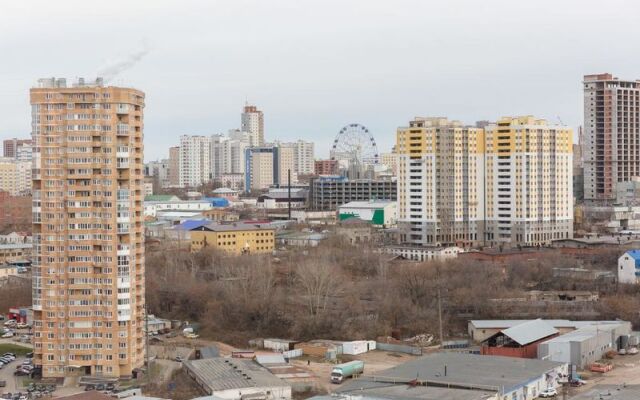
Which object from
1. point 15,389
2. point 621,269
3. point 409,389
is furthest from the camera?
point 621,269

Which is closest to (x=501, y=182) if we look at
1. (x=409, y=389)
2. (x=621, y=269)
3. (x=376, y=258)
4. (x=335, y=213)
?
(x=376, y=258)

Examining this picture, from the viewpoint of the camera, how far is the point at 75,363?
1983 centimetres

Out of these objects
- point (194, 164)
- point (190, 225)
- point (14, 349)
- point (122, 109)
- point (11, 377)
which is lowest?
point (11, 377)

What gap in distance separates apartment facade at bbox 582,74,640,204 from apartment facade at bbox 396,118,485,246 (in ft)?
64.8

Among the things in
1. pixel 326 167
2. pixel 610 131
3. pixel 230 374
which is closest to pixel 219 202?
pixel 610 131

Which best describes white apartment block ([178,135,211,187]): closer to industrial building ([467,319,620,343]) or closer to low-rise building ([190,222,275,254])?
low-rise building ([190,222,275,254])

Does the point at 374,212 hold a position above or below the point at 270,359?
above

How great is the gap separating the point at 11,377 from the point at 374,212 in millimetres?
31695

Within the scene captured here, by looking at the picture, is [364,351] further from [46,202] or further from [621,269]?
[621,269]

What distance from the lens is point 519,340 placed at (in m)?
20.6

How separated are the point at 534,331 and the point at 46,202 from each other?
974 centimetres

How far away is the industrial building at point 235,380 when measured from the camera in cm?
1712

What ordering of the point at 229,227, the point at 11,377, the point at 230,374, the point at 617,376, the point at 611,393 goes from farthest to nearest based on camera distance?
1. the point at 229,227
2. the point at 11,377
3. the point at 617,376
4. the point at 230,374
5. the point at 611,393

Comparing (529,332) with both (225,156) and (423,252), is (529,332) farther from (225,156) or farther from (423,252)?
(225,156)
